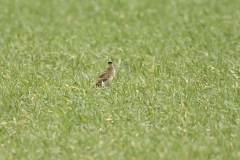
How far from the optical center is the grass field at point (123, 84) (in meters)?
7.77

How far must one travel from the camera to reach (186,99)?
931 cm

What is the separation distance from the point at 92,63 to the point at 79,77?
1.12 meters

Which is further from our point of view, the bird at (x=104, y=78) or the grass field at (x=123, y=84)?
the bird at (x=104, y=78)

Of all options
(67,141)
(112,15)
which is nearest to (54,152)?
(67,141)

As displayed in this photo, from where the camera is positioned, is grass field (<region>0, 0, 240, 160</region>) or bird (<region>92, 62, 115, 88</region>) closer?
grass field (<region>0, 0, 240, 160</region>)

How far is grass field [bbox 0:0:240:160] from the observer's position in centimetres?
777

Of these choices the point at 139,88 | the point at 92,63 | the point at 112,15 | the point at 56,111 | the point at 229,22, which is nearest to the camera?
the point at 56,111

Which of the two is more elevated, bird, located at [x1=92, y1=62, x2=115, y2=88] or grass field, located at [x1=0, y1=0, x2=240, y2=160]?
bird, located at [x1=92, y1=62, x2=115, y2=88]

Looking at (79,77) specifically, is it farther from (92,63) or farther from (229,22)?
(229,22)

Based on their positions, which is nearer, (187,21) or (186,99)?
(186,99)

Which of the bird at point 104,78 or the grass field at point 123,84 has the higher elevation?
the bird at point 104,78

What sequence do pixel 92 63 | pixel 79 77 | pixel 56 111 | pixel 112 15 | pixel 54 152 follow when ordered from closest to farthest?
pixel 54 152 < pixel 56 111 < pixel 79 77 < pixel 92 63 < pixel 112 15

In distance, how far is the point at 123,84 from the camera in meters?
10.1

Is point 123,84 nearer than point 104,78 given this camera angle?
Yes
